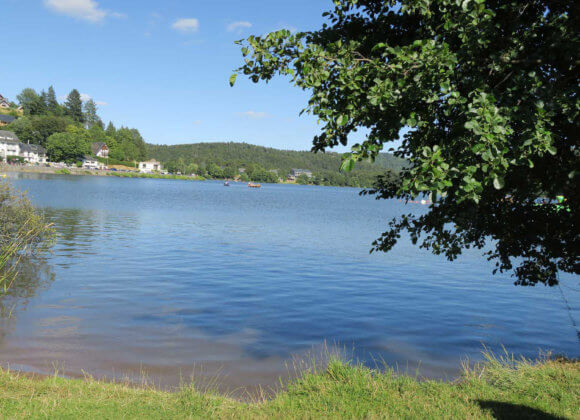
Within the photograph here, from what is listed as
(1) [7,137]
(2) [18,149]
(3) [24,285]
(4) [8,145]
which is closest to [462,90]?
(3) [24,285]

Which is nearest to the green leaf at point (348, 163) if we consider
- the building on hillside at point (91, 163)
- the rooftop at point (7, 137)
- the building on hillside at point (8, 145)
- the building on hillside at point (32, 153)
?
the building on hillside at point (32, 153)

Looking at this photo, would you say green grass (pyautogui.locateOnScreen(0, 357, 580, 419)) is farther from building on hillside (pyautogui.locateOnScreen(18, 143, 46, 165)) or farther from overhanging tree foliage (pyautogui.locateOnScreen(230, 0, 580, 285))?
building on hillside (pyautogui.locateOnScreen(18, 143, 46, 165))

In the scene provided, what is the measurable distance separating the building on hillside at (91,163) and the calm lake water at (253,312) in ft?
570

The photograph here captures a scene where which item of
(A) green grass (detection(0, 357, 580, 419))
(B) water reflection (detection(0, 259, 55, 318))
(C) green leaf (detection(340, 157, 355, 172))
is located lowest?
(B) water reflection (detection(0, 259, 55, 318))

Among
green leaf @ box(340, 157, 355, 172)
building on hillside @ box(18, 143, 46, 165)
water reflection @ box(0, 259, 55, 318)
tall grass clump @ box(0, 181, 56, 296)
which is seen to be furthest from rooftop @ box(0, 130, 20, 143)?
green leaf @ box(340, 157, 355, 172)

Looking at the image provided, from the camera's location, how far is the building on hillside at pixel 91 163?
185 meters

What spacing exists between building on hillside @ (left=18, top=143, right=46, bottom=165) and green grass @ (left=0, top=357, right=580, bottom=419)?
181776 millimetres

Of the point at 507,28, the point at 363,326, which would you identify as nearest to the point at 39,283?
the point at 363,326

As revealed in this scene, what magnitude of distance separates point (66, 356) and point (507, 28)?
423 inches

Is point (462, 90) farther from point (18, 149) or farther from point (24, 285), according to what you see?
point (18, 149)

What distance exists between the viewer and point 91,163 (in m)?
189

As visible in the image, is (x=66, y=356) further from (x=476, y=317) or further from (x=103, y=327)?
(x=476, y=317)

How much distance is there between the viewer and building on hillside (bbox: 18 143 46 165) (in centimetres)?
16688

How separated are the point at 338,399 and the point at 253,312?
8.18 m
